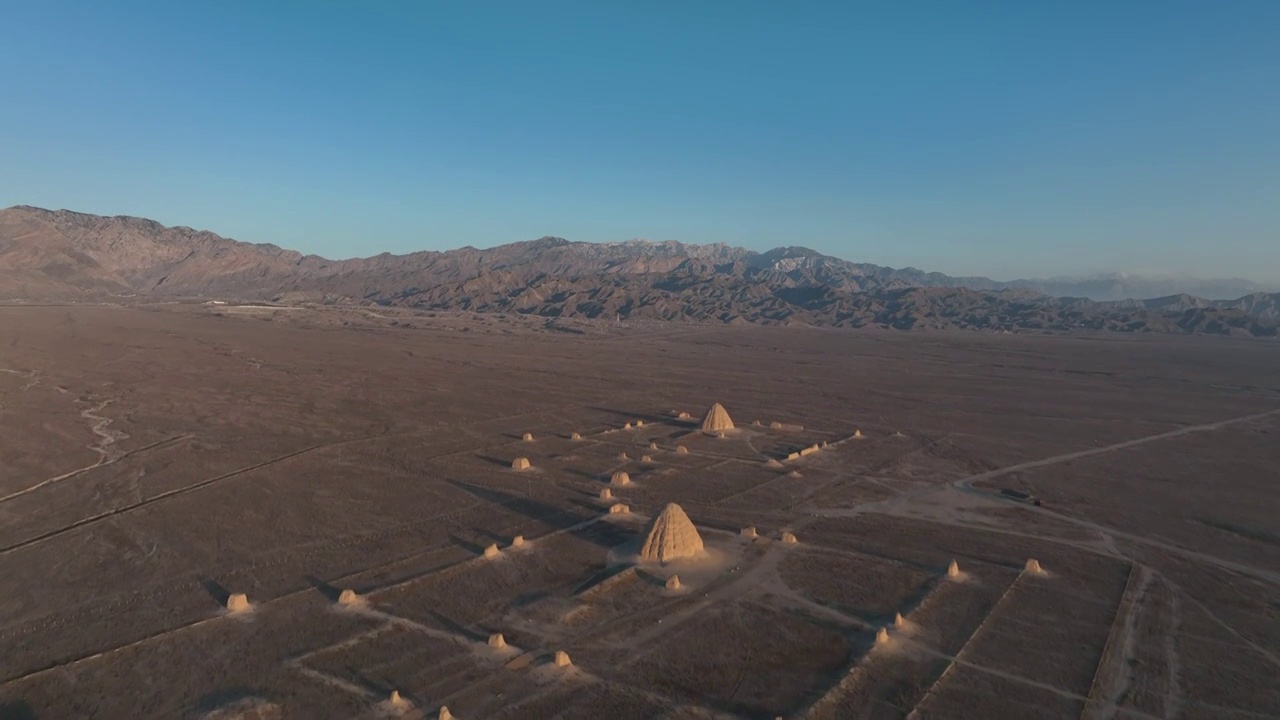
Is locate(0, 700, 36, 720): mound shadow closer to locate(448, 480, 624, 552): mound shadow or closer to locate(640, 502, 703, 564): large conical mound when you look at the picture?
locate(448, 480, 624, 552): mound shadow

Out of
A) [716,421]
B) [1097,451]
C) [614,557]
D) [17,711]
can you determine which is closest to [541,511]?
[614,557]

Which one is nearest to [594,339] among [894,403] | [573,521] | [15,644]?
[894,403]

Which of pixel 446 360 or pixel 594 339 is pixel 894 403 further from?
pixel 594 339

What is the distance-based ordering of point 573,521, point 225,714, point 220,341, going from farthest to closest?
point 220,341
point 573,521
point 225,714

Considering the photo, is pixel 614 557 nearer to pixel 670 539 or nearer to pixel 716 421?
pixel 670 539

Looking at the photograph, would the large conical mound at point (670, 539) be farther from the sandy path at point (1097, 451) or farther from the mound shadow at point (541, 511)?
the sandy path at point (1097, 451)
